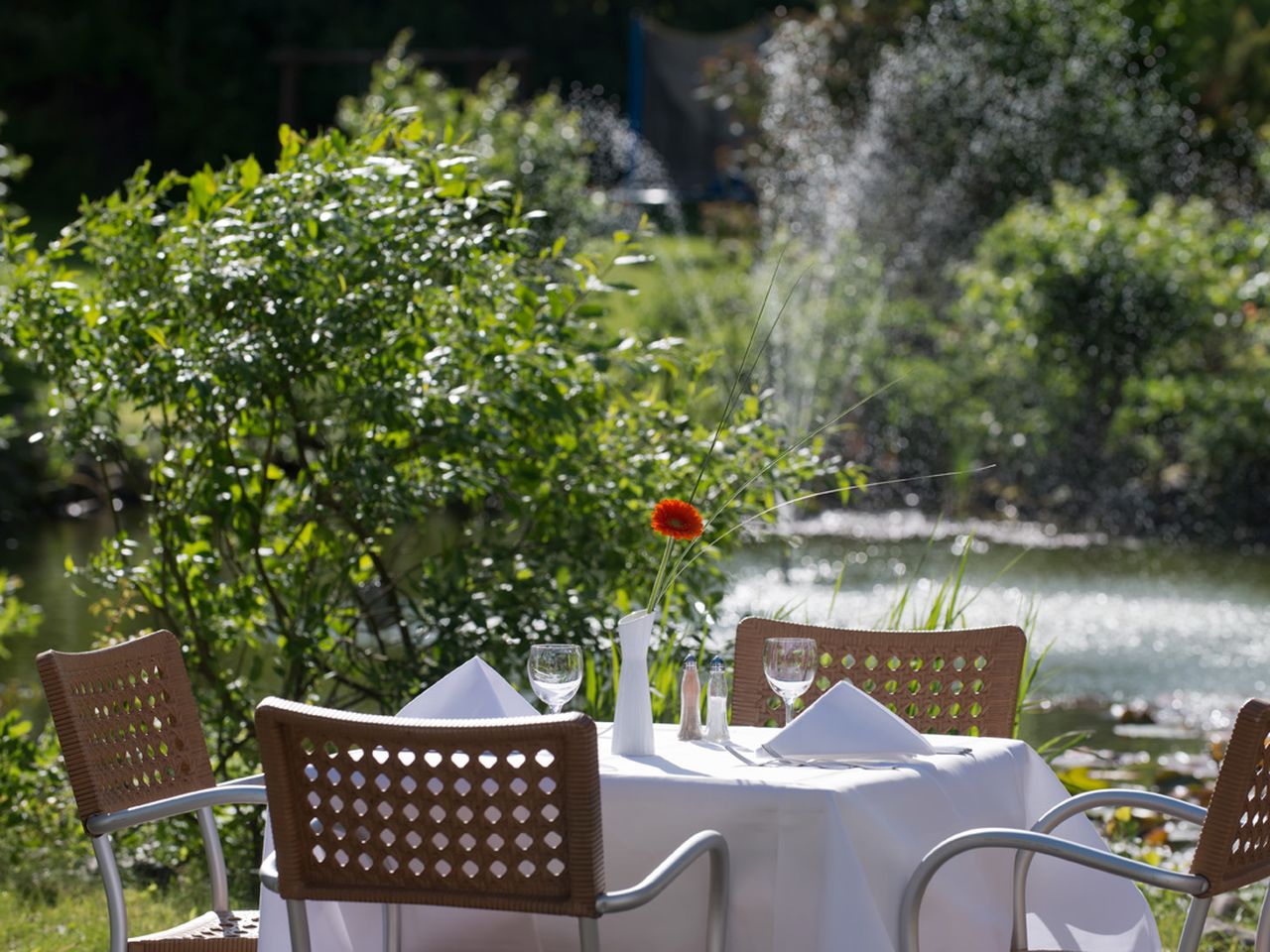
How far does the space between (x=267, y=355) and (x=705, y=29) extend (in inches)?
959

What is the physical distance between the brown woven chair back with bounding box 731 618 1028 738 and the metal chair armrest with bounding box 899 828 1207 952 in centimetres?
83

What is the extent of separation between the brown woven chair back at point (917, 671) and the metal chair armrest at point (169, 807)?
3.19 feet

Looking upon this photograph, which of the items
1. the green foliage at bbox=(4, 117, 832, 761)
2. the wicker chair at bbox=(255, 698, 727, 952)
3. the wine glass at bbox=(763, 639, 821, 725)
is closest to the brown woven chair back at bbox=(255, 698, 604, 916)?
the wicker chair at bbox=(255, 698, 727, 952)

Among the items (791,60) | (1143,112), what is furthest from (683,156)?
(1143,112)

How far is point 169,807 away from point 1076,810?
1.32 metres

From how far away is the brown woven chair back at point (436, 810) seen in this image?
1996 millimetres

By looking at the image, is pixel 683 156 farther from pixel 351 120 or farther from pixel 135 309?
pixel 135 309

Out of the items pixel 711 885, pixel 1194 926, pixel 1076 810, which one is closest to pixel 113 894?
pixel 711 885

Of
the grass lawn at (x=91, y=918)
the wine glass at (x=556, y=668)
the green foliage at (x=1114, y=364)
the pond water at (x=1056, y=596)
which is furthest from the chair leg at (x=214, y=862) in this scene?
the green foliage at (x=1114, y=364)

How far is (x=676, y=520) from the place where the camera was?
2.50 meters

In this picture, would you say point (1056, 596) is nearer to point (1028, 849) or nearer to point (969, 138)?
point (1028, 849)

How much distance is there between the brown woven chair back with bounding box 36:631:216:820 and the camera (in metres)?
2.54

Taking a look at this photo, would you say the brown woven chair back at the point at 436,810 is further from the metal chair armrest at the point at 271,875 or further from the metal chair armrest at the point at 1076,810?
the metal chair armrest at the point at 1076,810

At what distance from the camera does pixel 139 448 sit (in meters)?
4.80
